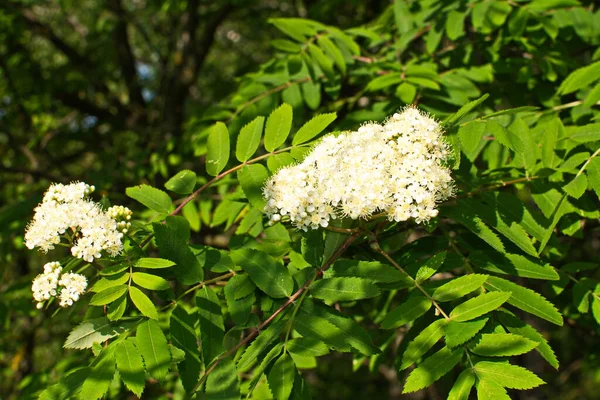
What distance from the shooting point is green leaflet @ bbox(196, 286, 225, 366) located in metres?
1.71

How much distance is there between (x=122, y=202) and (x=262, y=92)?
1.93 meters

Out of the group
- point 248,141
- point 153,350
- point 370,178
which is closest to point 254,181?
point 248,141

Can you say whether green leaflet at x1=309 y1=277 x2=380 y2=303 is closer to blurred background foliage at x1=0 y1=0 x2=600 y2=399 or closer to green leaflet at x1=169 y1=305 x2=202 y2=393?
green leaflet at x1=169 y1=305 x2=202 y2=393

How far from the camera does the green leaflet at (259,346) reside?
5.29ft

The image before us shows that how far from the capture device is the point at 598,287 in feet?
6.78

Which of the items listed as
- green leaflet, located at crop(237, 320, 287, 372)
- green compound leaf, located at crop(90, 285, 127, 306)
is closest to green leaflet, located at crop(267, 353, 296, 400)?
green leaflet, located at crop(237, 320, 287, 372)

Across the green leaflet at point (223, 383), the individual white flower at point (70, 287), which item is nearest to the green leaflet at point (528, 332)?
the green leaflet at point (223, 383)

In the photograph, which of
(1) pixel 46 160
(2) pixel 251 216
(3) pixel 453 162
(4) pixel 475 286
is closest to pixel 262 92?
(2) pixel 251 216

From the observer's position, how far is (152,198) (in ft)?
6.84

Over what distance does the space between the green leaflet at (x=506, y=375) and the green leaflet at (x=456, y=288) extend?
0.70 feet

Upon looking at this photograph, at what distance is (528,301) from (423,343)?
38 centimetres

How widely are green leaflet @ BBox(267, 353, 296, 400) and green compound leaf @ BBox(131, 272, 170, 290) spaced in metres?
0.42

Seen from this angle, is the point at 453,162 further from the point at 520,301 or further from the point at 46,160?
the point at 46,160

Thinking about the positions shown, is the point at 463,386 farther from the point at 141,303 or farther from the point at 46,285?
the point at 46,285
